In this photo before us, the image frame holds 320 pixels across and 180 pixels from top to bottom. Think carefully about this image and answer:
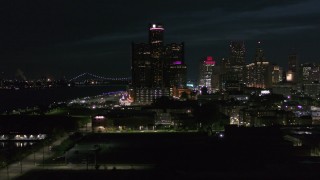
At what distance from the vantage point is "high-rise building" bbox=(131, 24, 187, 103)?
41.1 metres

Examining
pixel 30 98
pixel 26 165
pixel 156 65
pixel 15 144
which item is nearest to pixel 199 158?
pixel 26 165

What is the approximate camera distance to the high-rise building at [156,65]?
41125 mm

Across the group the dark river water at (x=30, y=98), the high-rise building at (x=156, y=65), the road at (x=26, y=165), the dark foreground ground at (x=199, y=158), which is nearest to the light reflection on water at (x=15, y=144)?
the dark foreground ground at (x=199, y=158)

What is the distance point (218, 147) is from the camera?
14.8m

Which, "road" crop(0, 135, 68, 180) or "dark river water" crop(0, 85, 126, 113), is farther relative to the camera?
"dark river water" crop(0, 85, 126, 113)

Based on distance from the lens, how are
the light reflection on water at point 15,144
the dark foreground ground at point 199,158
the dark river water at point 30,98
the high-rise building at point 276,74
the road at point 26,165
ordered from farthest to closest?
the high-rise building at point 276,74
the dark river water at point 30,98
the light reflection on water at point 15,144
the road at point 26,165
the dark foreground ground at point 199,158

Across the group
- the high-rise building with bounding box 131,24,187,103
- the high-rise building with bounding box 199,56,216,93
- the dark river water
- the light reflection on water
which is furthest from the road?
the high-rise building with bounding box 199,56,216,93

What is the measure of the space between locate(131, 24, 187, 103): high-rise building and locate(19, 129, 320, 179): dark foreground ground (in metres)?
23.3

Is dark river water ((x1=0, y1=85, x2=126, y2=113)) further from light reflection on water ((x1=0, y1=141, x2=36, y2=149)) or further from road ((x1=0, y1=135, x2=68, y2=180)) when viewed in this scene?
road ((x1=0, y1=135, x2=68, y2=180))

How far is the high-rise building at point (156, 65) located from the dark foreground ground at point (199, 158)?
76.3 ft

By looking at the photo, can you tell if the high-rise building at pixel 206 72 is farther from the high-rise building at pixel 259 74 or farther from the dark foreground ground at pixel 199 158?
the dark foreground ground at pixel 199 158

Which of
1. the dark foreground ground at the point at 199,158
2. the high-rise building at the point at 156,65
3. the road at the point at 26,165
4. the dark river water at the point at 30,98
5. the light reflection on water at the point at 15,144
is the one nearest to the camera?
the dark foreground ground at the point at 199,158

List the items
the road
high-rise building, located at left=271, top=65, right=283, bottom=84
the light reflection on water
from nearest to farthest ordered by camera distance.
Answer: the road < the light reflection on water < high-rise building, located at left=271, top=65, right=283, bottom=84

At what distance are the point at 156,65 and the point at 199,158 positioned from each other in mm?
28586
